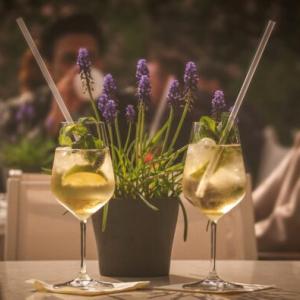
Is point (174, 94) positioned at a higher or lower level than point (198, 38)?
lower

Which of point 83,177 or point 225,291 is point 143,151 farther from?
point 225,291

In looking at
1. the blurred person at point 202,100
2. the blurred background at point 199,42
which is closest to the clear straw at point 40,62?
the blurred person at point 202,100

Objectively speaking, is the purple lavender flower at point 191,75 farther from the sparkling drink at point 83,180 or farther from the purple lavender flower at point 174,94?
the sparkling drink at point 83,180

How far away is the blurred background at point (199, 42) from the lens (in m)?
6.90

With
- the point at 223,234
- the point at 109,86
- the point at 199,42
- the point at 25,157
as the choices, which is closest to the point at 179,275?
the point at 109,86

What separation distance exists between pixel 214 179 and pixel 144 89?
0.17 meters

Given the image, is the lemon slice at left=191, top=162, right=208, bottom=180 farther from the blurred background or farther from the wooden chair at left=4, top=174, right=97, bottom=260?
the blurred background

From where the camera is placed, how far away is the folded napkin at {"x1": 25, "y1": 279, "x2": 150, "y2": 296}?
1.18 metres

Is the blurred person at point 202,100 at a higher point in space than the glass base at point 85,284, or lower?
higher

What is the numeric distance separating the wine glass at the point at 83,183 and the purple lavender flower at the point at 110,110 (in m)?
0.07

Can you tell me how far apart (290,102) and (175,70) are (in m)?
0.96

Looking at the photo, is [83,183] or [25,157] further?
[25,157]

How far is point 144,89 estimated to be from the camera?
4.23 ft

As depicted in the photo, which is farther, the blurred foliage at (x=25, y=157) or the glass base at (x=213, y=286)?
the blurred foliage at (x=25, y=157)
